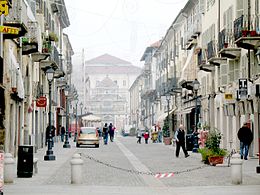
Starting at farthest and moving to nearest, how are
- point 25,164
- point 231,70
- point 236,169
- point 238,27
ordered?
point 231,70 → point 238,27 → point 25,164 → point 236,169

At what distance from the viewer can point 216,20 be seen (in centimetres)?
4716

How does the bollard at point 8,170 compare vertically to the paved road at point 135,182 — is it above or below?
above

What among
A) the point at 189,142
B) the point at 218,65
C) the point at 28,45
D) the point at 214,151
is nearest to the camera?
the point at 214,151

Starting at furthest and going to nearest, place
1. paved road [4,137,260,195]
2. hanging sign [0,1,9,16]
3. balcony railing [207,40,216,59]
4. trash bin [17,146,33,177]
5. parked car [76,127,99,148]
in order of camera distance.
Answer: parked car [76,127,99,148] → balcony railing [207,40,216,59] → trash bin [17,146,33,177] → hanging sign [0,1,9,16] → paved road [4,137,260,195]

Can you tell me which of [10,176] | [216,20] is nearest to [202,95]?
[216,20]

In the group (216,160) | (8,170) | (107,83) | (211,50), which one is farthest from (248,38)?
(107,83)

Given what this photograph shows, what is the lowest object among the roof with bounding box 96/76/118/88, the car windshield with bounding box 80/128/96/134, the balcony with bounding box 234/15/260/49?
the car windshield with bounding box 80/128/96/134

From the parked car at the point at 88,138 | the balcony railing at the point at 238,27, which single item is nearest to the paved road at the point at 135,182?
the balcony railing at the point at 238,27

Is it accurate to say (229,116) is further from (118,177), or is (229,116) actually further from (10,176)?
(10,176)

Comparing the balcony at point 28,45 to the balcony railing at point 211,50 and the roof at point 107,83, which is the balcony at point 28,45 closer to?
the balcony railing at point 211,50

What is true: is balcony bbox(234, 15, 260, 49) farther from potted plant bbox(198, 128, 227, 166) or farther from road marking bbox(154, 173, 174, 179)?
road marking bbox(154, 173, 174, 179)

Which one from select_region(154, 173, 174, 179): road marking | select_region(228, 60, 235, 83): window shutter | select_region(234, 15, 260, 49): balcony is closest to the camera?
select_region(154, 173, 174, 179): road marking

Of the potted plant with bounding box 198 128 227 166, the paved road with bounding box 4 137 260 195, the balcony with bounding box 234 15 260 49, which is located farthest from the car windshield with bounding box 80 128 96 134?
the paved road with bounding box 4 137 260 195

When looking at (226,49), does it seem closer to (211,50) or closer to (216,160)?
(211,50)
